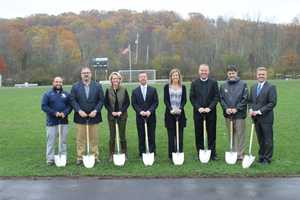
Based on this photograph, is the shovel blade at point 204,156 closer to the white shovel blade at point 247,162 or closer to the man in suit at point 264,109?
the white shovel blade at point 247,162

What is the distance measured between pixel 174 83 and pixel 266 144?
2.21 metres

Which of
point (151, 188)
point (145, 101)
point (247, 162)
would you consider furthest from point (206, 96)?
point (151, 188)

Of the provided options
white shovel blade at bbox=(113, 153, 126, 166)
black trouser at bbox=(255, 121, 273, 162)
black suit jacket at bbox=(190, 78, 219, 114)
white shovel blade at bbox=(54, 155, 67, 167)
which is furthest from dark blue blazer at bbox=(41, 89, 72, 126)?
black trouser at bbox=(255, 121, 273, 162)

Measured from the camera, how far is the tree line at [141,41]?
93125mm

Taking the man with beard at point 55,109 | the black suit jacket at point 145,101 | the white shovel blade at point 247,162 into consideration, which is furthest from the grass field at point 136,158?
the black suit jacket at point 145,101

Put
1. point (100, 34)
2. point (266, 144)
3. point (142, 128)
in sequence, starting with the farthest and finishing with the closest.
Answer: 1. point (100, 34)
2. point (142, 128)
3. point (266, 144)

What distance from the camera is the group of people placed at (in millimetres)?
9656

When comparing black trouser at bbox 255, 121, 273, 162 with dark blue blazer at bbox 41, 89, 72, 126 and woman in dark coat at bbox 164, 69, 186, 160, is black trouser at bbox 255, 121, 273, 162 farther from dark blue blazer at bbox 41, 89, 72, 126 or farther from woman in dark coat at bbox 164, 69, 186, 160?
dark blue blazer at bbox 41, 89, 72, 126

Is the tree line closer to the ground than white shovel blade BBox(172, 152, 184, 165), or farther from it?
farther from it

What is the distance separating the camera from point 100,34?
114 metres

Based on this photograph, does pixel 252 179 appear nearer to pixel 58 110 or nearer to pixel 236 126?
pixel 236 126

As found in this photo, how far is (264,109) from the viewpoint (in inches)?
372

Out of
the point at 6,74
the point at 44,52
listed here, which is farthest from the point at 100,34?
the point at 6,74

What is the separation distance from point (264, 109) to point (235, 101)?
64cm
